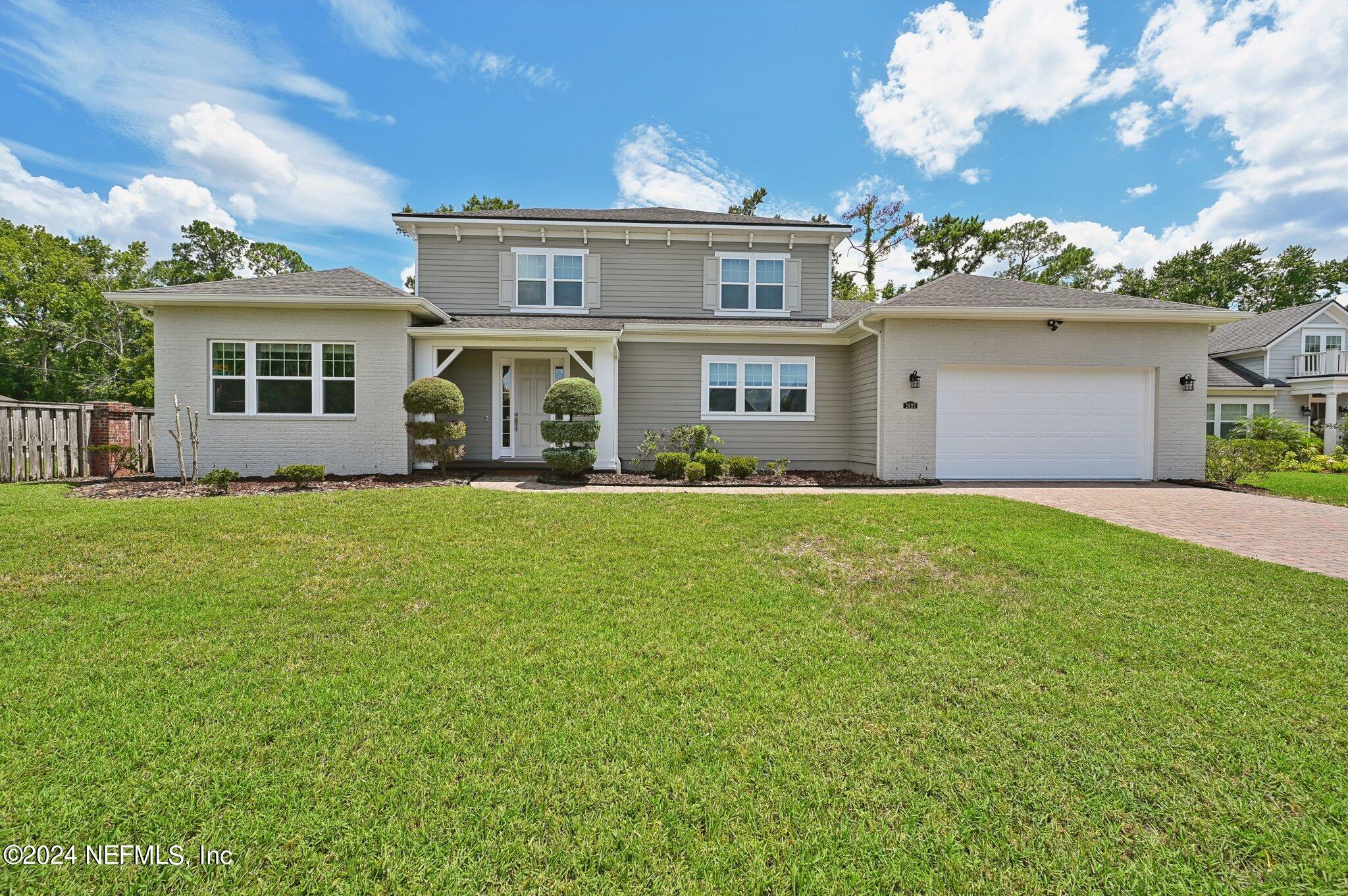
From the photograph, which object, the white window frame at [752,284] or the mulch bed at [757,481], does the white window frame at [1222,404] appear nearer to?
the mulch bed at [757,481]

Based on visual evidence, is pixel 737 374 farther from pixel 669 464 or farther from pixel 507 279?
pixel 507 279

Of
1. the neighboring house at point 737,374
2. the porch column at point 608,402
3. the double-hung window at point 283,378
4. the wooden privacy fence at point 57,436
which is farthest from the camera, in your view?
the porch column at point 608,402

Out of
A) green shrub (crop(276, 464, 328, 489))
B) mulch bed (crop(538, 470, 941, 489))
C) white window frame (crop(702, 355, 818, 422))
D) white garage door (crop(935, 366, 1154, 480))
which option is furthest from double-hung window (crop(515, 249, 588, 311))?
white garage door (crop(935, 366, 1154, 480))

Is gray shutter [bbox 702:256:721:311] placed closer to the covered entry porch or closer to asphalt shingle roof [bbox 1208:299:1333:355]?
the covered entry porch

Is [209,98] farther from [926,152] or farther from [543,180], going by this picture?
[926,152]

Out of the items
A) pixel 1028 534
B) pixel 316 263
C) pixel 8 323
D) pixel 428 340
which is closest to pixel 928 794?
pixel 1028 534

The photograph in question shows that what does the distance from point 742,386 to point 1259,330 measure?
24.2 metres

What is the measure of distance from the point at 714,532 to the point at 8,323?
3757cm

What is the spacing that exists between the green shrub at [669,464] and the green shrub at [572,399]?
1.65 meters

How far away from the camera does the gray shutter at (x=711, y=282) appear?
44.3 feet

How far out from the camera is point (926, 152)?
19297 millimetres

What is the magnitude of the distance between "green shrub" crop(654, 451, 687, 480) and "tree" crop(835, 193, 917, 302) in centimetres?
1766

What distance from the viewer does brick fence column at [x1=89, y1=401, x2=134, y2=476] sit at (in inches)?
404

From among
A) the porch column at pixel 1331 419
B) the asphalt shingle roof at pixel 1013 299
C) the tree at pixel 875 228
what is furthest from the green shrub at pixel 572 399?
the porch column at pixel 1331 419
